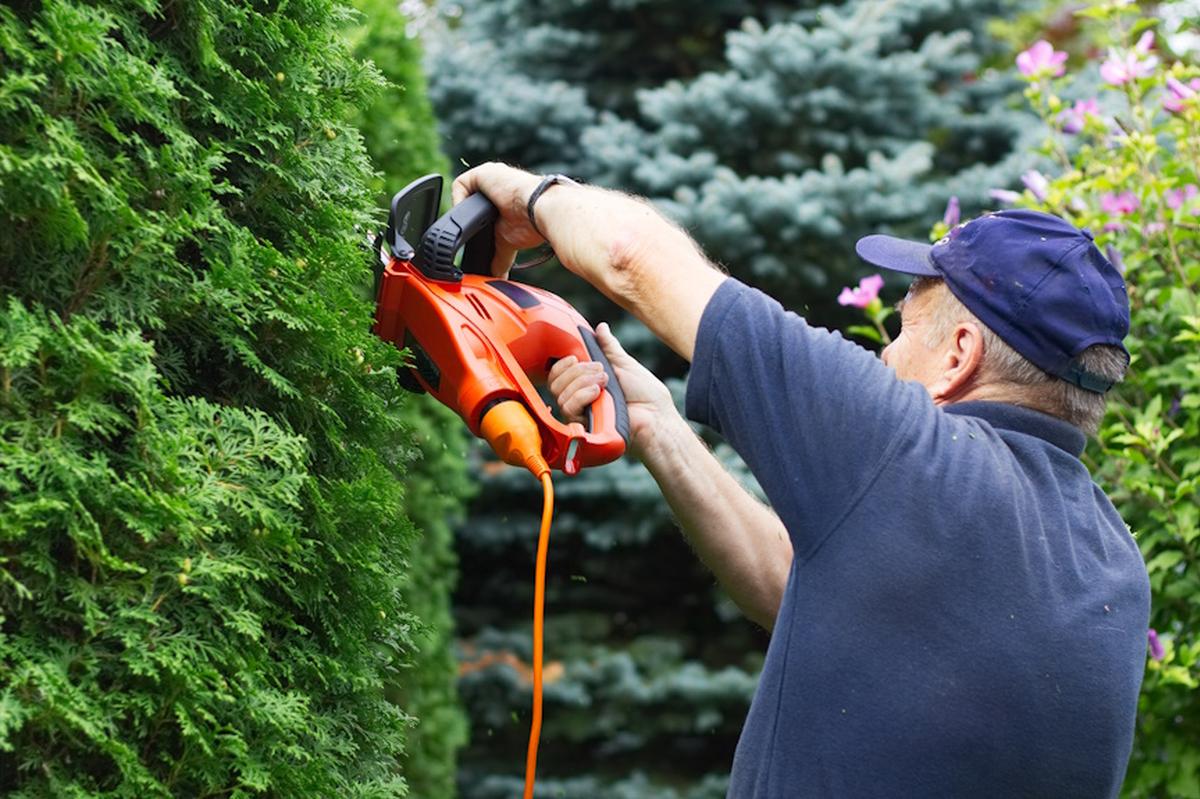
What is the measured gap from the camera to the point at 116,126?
5.06 ft

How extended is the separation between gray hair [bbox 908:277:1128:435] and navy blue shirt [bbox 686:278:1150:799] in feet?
0.58

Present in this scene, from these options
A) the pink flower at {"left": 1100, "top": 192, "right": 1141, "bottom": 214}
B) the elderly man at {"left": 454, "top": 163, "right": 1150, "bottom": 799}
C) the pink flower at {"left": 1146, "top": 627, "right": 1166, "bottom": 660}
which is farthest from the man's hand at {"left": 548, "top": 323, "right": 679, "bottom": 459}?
the pink flower at {"left": 1100, "top": 192, "right": 1141, "bottom": 214}

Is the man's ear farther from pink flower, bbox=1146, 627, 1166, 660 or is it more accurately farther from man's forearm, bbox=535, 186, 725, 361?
pink flower, bbox=1146, 627, 1166, 660

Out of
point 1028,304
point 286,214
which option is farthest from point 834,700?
point 286,214

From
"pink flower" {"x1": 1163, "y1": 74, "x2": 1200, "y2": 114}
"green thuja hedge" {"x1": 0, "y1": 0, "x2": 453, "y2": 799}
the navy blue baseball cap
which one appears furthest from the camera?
"pink flower" {"x1": 1163, "y1": 74, "x2": 1200, "y2": 114}

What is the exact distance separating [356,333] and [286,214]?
7.3 inches

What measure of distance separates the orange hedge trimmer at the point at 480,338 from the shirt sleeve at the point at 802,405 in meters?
0.35

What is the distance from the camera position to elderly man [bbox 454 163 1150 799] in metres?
→ 1.74

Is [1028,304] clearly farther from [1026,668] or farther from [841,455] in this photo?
[1026,668]

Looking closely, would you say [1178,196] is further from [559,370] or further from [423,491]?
[423,491]

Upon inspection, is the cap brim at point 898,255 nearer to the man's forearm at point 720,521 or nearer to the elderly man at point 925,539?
the elderly man at point 925,539

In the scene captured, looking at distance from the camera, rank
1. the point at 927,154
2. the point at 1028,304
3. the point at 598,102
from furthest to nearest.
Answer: the point at 598,102 → the point at 927,154 → the point at 1028,304

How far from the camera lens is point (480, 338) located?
81.7 inches

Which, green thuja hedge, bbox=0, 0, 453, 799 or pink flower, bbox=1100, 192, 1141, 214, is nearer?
green thuja hedge, bbox=0, 0, 453, 799
